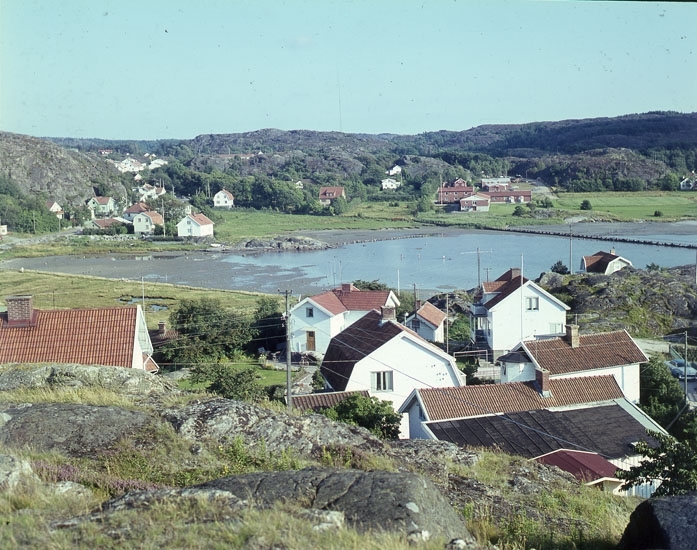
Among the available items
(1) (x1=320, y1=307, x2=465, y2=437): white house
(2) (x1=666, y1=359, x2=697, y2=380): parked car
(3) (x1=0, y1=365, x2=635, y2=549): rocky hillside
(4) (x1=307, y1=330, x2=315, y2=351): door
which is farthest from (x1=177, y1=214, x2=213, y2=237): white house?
(3) (x1=0, y1=365, x2=635, y2=549): rocky hillside

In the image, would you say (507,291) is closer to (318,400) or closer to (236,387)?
(318,400)

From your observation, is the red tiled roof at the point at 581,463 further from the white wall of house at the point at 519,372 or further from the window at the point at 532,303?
the window at the point at 532,303

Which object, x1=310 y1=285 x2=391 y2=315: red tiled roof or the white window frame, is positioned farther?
x1=310 y1=285 x2=391 y2=315: red tiled roof

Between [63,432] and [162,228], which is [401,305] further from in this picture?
[162,228]

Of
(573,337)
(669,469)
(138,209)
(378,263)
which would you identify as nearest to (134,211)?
(138,209)

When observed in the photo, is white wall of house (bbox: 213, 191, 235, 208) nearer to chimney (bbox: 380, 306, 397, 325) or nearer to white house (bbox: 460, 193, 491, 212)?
white house (bbox: 460, 193, 491, 212)
